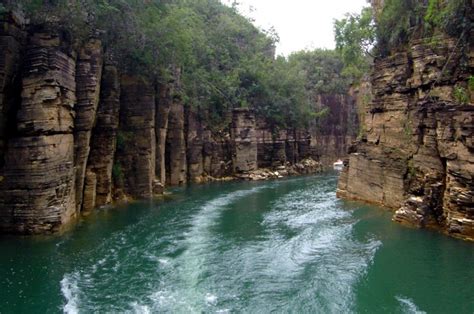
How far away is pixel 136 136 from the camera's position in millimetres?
29969

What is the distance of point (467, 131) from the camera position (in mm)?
17562

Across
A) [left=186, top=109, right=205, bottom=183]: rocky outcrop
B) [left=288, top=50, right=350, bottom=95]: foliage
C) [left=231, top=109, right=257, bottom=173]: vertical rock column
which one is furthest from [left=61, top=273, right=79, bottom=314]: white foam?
[left=288, top=50, right=350, bottom=95]: foliage

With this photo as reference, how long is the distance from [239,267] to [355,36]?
2289cm

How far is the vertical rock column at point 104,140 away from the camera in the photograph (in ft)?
83.6

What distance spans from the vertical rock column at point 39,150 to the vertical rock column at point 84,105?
247cm

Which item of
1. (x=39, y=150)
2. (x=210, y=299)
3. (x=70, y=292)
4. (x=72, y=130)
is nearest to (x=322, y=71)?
(x=72, y=130)

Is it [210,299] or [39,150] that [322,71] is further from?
[210,299]

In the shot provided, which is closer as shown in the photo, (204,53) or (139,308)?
(139,308)

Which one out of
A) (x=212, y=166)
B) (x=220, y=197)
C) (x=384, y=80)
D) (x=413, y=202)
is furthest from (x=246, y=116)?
(x=413, y=202)

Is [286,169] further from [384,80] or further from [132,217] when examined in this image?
[132,217]

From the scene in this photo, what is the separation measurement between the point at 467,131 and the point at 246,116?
109 ft

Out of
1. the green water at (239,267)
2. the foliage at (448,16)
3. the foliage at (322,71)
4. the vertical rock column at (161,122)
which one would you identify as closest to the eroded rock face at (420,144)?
the foliage at (448,16)

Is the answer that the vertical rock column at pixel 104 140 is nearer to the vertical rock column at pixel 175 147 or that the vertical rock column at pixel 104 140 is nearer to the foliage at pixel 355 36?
the vertical rock column at pixel 175 147

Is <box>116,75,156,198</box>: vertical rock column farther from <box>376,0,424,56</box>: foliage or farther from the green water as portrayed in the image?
<box>376,0,424,56</box>: foliage
